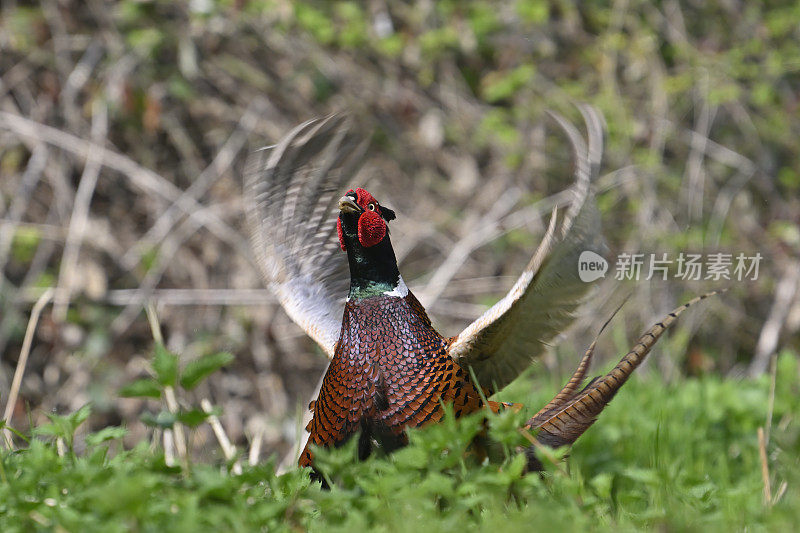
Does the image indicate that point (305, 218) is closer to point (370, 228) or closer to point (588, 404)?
point (370, 228)

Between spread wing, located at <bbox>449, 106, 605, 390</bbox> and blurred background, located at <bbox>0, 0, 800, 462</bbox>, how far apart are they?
2277 mm

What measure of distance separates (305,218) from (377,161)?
2.63m

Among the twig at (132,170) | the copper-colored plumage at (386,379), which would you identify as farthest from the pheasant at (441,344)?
the twig at (132,170)

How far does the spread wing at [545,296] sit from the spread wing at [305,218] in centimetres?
58

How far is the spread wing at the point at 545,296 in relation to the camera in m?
1.86

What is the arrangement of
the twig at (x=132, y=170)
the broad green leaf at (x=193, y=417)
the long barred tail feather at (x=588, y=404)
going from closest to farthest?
the broad green leaf at (x=193, y=417) → the long barred tail feather at (x=588, y=404) → the twig at (x=132, y=170)

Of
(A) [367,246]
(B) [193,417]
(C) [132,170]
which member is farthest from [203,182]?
(B) [193,417]

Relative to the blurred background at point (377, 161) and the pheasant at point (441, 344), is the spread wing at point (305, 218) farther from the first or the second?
the blurred background at point (377, 161)

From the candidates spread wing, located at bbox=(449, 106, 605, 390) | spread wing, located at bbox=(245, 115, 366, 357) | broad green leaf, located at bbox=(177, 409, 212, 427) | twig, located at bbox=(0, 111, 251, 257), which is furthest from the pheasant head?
twig, located at bbox=(0, 111, 251, 257)

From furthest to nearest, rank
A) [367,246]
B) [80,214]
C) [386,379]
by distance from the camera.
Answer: [80,214]
[367,246]
[386,379]

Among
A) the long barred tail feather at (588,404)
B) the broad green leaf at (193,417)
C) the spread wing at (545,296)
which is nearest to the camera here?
the broad green leaf at (193,417)

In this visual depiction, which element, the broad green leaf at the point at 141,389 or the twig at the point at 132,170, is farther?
the twig at the point at 132,170

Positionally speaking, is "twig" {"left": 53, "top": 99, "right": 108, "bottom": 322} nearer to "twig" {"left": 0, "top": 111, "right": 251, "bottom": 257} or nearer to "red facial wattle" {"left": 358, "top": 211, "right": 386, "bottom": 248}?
"twig" {"left": 0, "top": 111, "right": 251, "bottom": 257}

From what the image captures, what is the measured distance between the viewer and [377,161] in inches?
207
